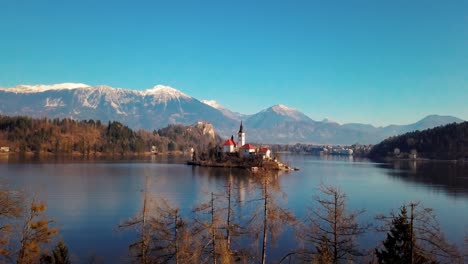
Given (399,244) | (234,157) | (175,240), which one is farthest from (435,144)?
(175,240)

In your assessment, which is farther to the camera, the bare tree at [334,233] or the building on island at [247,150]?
the building on island at [247,150]

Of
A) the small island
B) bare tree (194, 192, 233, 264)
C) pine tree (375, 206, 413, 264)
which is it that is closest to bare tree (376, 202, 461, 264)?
pine tree (375, 206, 413, 264)

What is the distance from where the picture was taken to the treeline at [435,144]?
421 ft

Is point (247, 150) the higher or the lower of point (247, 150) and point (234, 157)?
the higher

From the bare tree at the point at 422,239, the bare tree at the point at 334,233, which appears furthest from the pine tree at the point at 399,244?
the bare tree at the point at 334,233

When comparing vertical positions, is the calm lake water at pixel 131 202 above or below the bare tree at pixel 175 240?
below

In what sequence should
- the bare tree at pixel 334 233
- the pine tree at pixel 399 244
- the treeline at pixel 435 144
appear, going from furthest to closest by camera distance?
the treeline at pixel 435 144 < the pine tree at pixel 399 244 < the bare tree at pixel 334 233

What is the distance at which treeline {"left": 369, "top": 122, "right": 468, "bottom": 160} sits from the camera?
12836 centimetres

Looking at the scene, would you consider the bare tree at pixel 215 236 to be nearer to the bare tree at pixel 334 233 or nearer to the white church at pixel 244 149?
the bare tree at pixel 334 233

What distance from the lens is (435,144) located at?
454ft

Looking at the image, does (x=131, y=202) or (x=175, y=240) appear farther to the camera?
(x=131, y=202)

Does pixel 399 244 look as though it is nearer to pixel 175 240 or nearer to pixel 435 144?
pixel 175 240

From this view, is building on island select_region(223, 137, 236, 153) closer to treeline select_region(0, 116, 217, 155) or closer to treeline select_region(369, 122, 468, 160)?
treeline select_region(0, 116, 217, 155)

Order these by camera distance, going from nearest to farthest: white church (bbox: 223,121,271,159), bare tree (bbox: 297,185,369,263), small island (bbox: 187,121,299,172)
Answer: bare tree (bbox: 297,185,369,263) → small island (bbox: 187,121,299,172) → white church (bbox: 223,121,271,159)
